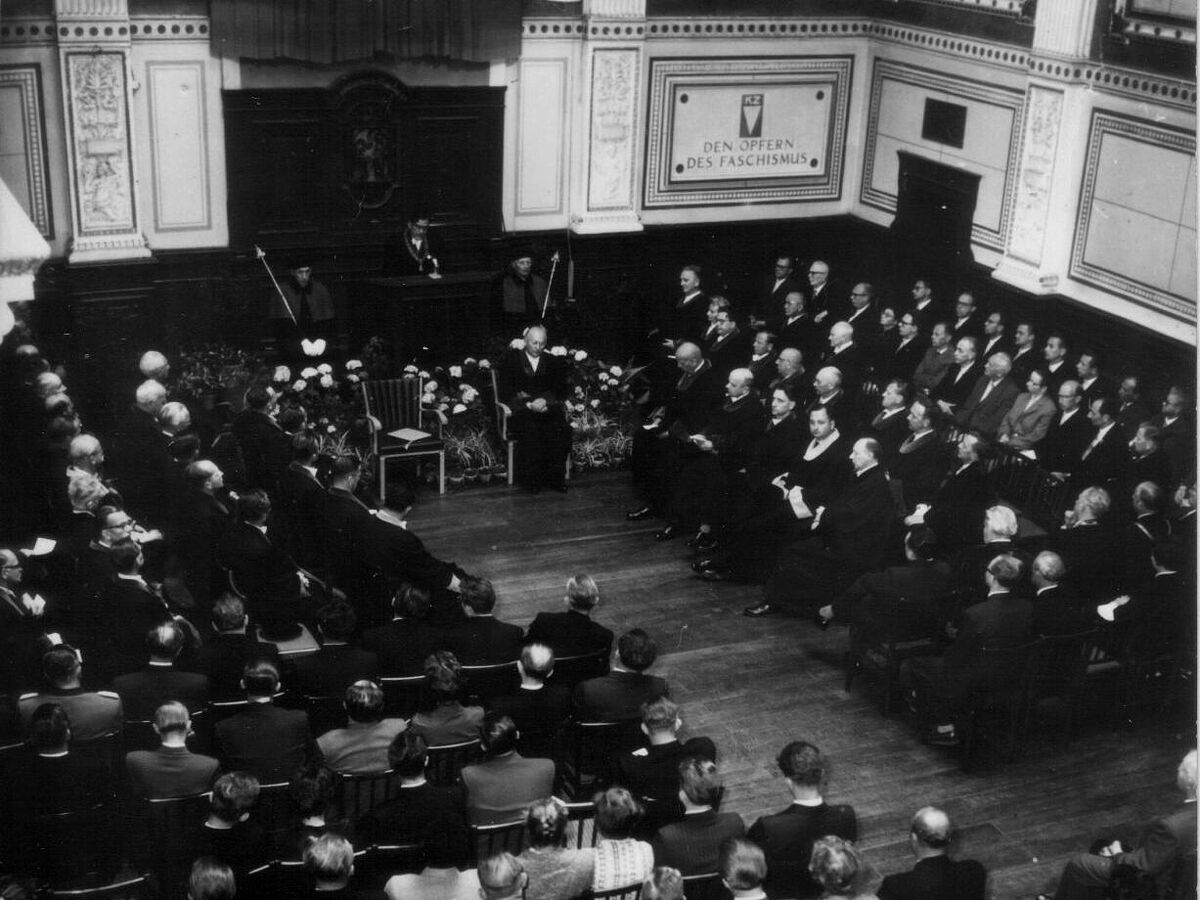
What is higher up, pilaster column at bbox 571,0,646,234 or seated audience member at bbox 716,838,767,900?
pilaster column at bbox 571,0,646,234

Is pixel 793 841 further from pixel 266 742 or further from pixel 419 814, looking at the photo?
pixel 266 742

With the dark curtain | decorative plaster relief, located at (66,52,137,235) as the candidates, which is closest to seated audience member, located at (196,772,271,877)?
decorative plaster relief, located at (66,52,137,235)

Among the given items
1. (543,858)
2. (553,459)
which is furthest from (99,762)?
(553,459)

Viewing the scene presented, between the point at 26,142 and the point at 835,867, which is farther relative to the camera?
the point at 26,142

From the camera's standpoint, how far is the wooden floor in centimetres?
711

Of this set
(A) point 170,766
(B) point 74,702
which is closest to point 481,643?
(A) point 170,766

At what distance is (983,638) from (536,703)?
2.44 metres

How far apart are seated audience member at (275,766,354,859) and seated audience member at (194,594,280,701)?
1.12 m

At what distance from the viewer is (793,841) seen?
5.59 m

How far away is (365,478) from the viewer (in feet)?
35.1

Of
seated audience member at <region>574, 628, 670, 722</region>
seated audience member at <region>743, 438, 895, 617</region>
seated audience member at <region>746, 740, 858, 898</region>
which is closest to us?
seated audience member at <region>746, 740, 858, 898</region>

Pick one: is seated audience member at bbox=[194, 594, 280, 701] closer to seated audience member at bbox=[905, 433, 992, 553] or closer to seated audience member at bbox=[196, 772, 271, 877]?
seated audience member at bbox=[196, 772, 271, 877]

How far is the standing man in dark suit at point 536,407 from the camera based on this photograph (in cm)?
1084

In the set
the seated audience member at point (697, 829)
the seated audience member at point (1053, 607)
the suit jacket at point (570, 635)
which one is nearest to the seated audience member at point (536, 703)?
the suit jacket at point (570, 635)
